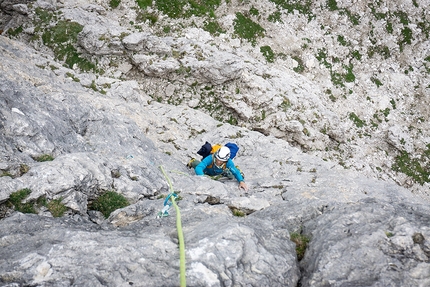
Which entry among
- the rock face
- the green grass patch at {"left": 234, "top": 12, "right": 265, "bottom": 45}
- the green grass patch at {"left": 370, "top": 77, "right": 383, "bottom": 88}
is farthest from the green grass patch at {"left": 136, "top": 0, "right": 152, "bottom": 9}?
the green grass patch at {"left": 370, "top": 77, "right": 383, "bottom": 88}

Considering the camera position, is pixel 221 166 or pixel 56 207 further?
pixel 221 166

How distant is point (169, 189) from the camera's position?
429 inches

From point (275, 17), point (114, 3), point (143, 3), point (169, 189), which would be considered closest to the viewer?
point (169, 189)

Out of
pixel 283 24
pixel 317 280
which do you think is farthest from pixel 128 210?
pixel 283 24

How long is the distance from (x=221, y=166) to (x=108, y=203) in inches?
212

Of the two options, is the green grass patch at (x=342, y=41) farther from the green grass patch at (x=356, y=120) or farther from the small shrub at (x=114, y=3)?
the small shrub at (x=114, y=3)

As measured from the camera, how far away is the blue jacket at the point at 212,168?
12281mm

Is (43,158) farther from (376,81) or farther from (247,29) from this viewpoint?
(376,81)

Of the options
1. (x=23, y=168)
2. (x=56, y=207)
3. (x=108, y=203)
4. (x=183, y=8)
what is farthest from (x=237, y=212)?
(x=183, y=8)

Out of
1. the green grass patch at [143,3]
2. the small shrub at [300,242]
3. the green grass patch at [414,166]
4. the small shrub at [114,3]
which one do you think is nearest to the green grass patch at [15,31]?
the small shrub at [114,3]

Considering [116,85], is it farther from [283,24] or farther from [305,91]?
[283,24]

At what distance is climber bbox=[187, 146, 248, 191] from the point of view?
39.6 ft

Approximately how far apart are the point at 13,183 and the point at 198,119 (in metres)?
15.4

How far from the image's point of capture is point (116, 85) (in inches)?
882
